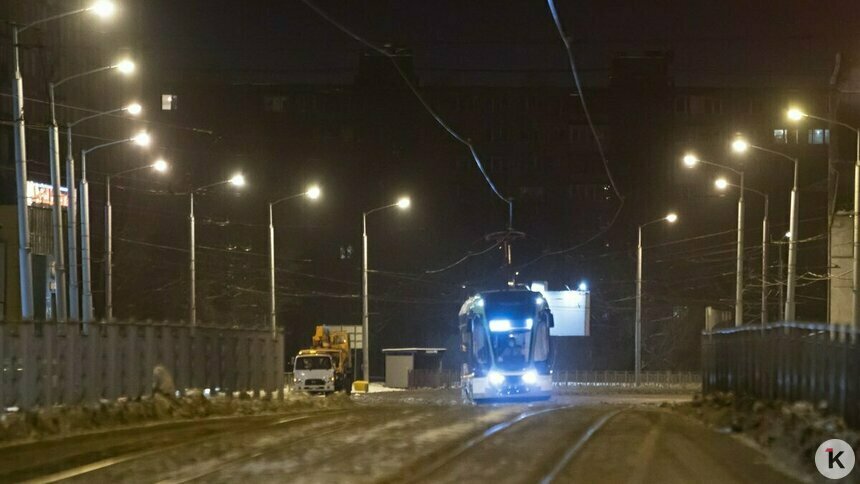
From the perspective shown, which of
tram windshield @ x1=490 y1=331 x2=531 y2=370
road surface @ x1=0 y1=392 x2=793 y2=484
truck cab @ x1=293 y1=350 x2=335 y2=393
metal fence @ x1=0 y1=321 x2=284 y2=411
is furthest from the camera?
truck cab @ x1=293 y1=350 x2=335 y2=393

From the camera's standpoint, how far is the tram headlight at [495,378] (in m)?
39.1

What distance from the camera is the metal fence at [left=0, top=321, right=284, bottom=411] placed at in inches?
745

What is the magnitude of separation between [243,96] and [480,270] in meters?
25.1

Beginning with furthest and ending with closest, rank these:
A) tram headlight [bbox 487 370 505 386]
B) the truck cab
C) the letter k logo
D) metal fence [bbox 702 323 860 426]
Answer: the truck cab < tram headlight [bbox 487 370 505 386] < metal fence [bbox 702 323 860 426] < the letter k logo

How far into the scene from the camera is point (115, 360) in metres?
22.0

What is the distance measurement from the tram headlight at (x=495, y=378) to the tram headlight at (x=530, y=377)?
76 centimetres

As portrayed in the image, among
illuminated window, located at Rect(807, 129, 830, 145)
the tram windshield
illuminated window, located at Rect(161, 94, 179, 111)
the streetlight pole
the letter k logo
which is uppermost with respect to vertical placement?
illuminated window, located at Rect(161, 94, 179, 111)

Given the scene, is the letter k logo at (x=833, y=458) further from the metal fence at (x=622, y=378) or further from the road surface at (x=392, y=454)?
the metal fence at (x=622, y=378)

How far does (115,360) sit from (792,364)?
12.5 meters

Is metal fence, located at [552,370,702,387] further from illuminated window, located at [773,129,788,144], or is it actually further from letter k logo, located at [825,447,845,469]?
letter k logo, located at [825,447,845,469]

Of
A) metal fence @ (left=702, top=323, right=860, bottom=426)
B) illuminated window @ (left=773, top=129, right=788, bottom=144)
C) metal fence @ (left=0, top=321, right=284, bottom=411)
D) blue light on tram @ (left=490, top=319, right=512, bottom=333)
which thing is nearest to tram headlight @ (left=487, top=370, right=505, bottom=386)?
blue light on tram @ (left=490, top=319, right=512, bottom=333)

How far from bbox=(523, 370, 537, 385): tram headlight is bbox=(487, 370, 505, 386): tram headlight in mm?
760

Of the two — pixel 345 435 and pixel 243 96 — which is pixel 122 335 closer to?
pixel 345 435

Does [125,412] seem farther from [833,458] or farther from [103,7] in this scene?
[833,458]
